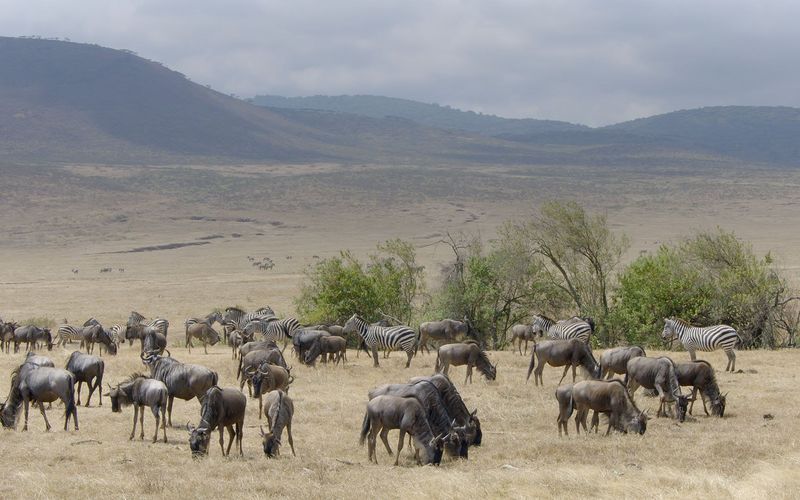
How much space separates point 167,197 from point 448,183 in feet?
143

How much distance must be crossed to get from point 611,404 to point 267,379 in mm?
6950

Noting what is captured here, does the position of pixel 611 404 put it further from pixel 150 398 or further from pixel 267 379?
pixel 150 398

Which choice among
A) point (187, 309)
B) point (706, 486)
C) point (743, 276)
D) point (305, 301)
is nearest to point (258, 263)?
point (187, 309)

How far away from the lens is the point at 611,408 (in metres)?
17.9

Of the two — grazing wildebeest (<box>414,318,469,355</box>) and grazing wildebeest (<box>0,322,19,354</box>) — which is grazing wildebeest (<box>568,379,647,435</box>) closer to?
grazing wildebeest (<box>414,318,469,355</box>)

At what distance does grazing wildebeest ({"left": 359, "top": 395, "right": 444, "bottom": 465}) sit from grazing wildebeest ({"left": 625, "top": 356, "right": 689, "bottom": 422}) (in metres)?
6.07

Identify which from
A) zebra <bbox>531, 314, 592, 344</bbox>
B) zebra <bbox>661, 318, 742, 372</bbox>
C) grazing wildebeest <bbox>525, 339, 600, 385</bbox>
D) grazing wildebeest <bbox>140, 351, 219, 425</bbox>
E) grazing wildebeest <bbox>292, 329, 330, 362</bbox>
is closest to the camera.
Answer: grazing wildebeest <bbox>140, 351, 219, 425</bbox>

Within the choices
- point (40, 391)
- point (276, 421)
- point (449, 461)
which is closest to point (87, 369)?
point (40, 391)

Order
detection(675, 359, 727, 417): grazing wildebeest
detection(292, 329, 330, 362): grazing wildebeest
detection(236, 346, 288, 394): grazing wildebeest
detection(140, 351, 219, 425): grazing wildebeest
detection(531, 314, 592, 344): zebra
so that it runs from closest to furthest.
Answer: detection(140, 351, 219, 425): grazing wildebeest, detection(675, 359, 727, 417): grazing wildebeest, detection(236, 346, 288, 394): grazing wildebeest, detection(292, 329, 330, 362): grazing wildebeest, detection(531, 314, 592, 344): zebra

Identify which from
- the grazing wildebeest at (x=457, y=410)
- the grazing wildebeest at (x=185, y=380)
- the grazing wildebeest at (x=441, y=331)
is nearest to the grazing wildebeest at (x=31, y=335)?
the grazing wildebeest at (x=441, y=331)

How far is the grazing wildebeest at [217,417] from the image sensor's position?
1602 centimetres

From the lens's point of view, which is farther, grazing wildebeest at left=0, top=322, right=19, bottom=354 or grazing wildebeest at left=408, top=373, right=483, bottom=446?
grazing wildebeest at left=0, top=322, right=19, bottom=354

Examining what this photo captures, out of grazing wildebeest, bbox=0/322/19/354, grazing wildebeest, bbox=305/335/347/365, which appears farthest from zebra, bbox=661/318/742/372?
grazing wildebeest, bbox=0/322/19/354

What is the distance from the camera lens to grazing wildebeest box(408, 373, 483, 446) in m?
17.1
